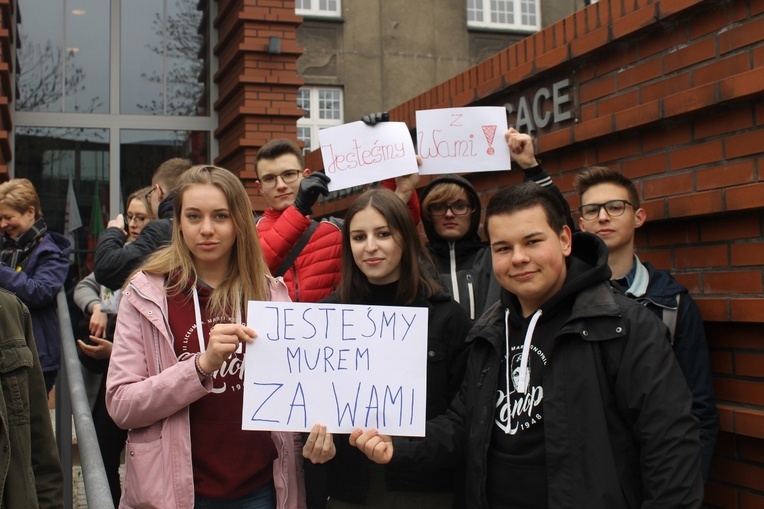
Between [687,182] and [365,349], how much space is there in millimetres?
1562

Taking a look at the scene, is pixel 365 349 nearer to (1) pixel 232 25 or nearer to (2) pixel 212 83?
(1) pixel 232 25

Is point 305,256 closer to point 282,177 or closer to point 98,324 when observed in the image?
point 282,177

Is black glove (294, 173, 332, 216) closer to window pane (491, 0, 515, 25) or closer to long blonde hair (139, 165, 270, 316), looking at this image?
long blonde hair (139, 165, 270, 316)

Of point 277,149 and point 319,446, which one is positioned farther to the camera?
point 277,149

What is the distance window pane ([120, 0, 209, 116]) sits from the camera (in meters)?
8.49

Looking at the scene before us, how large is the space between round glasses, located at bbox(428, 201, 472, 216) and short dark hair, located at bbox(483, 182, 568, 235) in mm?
1093

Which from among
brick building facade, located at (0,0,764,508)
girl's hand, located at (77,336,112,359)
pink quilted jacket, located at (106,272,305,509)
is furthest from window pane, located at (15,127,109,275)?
pink quilted jacket, located at (106,272,305,509)

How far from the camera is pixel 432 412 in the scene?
2.83 metres

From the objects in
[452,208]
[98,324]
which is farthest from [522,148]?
[98,324]

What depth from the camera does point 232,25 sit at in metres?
7.68

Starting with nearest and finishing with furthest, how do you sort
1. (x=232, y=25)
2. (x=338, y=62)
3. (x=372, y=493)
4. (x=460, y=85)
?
(x=372, y=493), (x=460, y=85), (x=232, y=25), (x=338, y=62)

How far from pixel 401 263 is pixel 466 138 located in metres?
1.00

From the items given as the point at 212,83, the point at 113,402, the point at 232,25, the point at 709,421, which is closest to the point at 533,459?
the point at 709,421

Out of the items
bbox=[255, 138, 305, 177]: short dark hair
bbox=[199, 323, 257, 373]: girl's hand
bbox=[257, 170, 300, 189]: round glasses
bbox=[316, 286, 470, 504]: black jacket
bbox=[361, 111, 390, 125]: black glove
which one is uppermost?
bbox=[361, 111, 390, 125]: black glove
